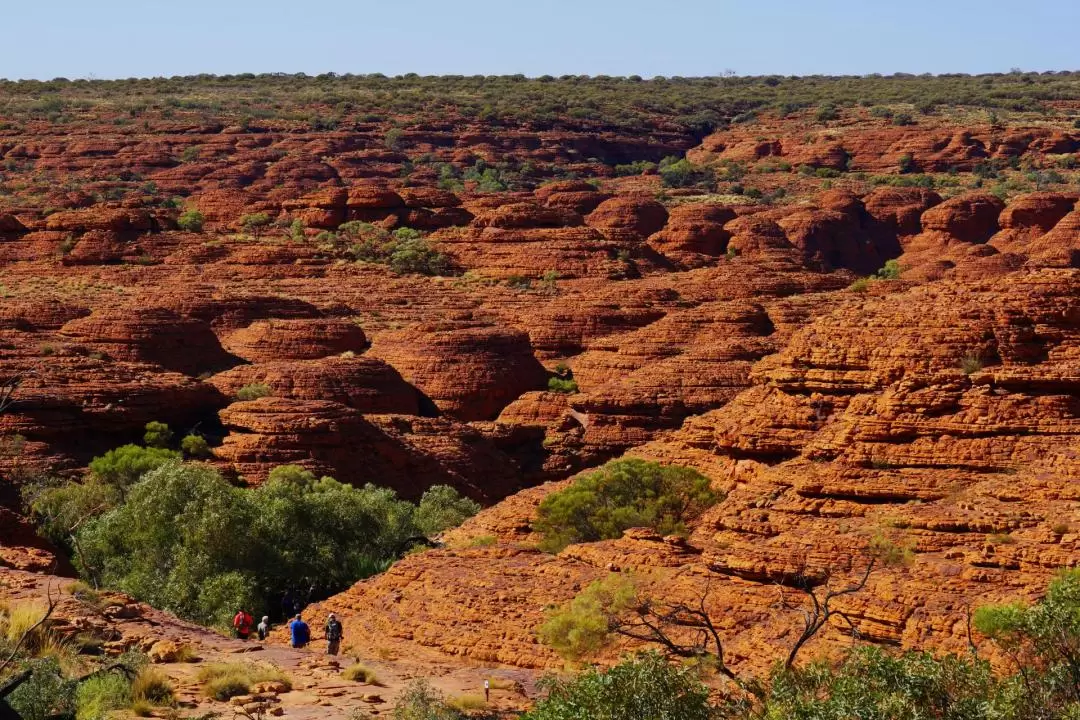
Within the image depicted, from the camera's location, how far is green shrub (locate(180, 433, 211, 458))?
1699 inches

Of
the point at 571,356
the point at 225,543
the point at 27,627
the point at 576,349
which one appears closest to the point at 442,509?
the point at 225,543

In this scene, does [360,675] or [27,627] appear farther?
[360,675]

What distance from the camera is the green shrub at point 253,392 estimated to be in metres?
49.7

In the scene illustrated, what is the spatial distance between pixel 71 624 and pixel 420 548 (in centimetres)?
1194

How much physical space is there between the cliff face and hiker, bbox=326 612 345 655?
2.64 feet

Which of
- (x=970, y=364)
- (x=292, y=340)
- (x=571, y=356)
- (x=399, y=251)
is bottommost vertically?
(x=571, y=356)

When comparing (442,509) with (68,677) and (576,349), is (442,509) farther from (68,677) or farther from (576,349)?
(576,349)

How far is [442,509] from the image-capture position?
4006 centimetres

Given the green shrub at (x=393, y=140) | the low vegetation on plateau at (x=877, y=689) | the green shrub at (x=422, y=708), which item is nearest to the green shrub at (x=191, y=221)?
the green shrub at (x=393, y=140)

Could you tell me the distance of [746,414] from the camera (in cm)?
3108

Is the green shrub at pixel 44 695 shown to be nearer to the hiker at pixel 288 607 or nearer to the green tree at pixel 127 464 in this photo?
the hiker at pixel 288 607

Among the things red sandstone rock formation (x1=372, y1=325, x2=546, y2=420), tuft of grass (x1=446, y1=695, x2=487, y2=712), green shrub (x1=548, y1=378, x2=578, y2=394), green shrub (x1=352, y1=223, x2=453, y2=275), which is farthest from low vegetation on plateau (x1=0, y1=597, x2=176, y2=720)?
green shrub (x1=352, y1=223, x2=453, y2=275)

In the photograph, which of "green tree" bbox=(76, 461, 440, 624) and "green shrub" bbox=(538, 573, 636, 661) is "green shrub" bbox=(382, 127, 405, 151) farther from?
"green shrub" bbox=(538, 573, 636, 661)

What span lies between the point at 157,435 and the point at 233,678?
25150mm
